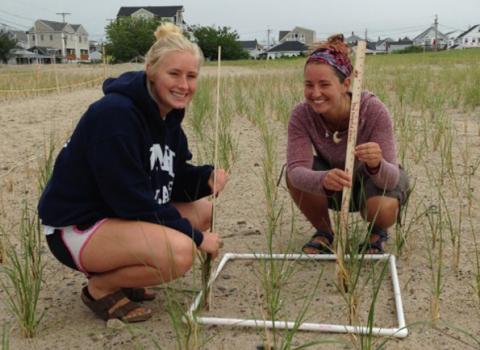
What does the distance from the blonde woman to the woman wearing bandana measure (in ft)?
1.61

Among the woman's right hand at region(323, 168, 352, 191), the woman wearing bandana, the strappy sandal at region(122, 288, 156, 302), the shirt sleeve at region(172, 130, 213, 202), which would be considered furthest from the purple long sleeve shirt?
the strappy sandal at region(122, 288, 156, 302)

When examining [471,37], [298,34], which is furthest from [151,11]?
[471,37]

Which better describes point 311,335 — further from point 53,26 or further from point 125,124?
point 53,26

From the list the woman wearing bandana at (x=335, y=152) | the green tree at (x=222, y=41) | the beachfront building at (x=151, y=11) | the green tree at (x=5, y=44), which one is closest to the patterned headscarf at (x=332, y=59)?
the woman wearing bandana at (x=335, y=152)

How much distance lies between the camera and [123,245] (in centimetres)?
163

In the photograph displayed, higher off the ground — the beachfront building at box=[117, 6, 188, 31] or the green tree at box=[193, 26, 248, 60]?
the beachfront building at box=[117, 6, 188, 31]

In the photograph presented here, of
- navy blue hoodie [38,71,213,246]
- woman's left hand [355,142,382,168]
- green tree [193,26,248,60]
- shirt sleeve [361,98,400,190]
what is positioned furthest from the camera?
green tree [193,26,248,60]

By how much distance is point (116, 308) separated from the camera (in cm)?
173

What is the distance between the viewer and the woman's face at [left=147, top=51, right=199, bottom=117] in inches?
67.0

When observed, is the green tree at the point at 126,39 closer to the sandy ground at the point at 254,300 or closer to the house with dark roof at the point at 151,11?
the house with dark roof at the point at 151,11

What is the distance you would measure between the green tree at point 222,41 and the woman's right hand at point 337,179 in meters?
35.5

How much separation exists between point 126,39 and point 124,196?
39128 mm

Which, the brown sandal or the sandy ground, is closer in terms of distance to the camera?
the sandy ground

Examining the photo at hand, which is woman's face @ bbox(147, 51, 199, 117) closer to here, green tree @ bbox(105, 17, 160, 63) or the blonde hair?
the blonde hair
